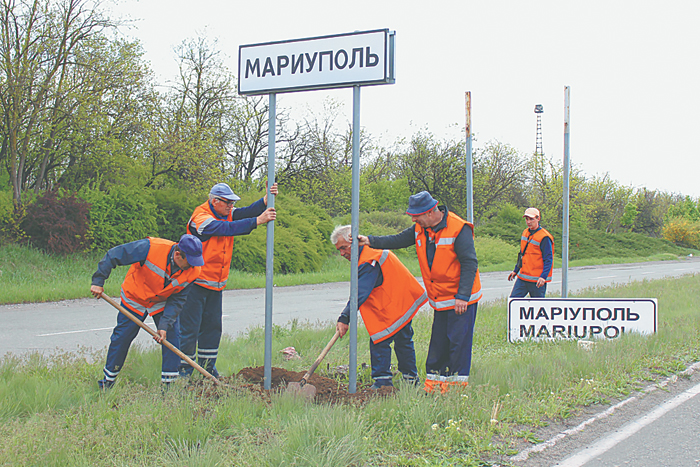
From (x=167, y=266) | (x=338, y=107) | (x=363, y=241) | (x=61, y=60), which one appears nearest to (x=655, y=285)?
Result: (x=363, y=241)

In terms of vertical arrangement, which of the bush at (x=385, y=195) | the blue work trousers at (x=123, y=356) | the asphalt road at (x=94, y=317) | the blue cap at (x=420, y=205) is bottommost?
the asphalt road at (x=94, y=317)

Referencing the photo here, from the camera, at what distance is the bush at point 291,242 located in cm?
1909

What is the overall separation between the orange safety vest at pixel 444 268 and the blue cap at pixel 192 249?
1.94m

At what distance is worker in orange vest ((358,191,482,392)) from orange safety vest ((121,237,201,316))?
1.64 meters

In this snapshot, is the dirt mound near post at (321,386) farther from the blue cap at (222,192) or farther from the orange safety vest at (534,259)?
the orange safety vest at (534,259)

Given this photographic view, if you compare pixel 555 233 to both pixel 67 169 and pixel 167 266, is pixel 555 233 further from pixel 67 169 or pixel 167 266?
pixel 167 266

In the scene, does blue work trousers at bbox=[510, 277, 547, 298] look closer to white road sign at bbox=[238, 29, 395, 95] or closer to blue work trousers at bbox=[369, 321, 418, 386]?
blue work trousers at bbox=[369, 321, 418, 386]

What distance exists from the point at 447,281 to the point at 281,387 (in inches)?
68.2

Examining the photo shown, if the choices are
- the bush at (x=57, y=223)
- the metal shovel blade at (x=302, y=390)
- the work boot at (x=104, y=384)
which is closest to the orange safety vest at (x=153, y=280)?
the work boot at (x=104, y=384)

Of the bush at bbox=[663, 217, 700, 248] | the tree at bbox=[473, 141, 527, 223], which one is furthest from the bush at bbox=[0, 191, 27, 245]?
the bush at bbox=[663, 217, 700, 248]

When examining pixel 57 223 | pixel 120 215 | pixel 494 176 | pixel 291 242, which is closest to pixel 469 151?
pixel 57 223

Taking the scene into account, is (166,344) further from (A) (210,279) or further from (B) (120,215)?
(B) (120,215)

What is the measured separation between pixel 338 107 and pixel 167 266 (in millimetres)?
31027

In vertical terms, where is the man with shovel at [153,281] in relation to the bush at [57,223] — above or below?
below
